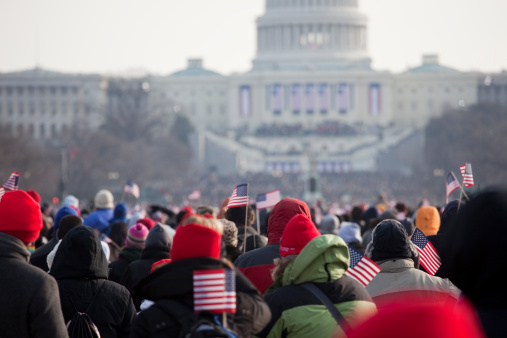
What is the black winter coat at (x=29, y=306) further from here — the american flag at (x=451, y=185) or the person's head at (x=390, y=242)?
the american flag at (x=451, y=185)

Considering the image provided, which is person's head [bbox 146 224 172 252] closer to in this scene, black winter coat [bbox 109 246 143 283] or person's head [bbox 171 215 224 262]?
black winter coat [bbox 109 246 143 283]

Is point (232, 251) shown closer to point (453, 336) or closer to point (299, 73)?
point (453, 336)

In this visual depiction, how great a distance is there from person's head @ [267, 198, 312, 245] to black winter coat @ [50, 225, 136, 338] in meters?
1.54

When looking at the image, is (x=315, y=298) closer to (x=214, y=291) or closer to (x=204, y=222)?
(x=204, y=222)

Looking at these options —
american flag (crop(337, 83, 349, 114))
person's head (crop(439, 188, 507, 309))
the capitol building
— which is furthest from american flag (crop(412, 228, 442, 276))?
american flag (crop(337, 83, 349, 114))

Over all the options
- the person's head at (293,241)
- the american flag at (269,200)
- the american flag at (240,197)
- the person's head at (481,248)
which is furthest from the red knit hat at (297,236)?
the american flag at (269,200)

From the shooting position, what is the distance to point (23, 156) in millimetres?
75312

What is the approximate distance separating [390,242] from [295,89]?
12275cm

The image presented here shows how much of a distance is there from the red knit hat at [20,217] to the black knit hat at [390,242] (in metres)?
2.73

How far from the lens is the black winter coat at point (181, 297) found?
6.39m

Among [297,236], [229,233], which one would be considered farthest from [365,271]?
[229,233]

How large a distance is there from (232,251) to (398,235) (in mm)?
2416

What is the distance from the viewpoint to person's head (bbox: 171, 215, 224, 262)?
6.46 meters

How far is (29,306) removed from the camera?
7059 millimetres
